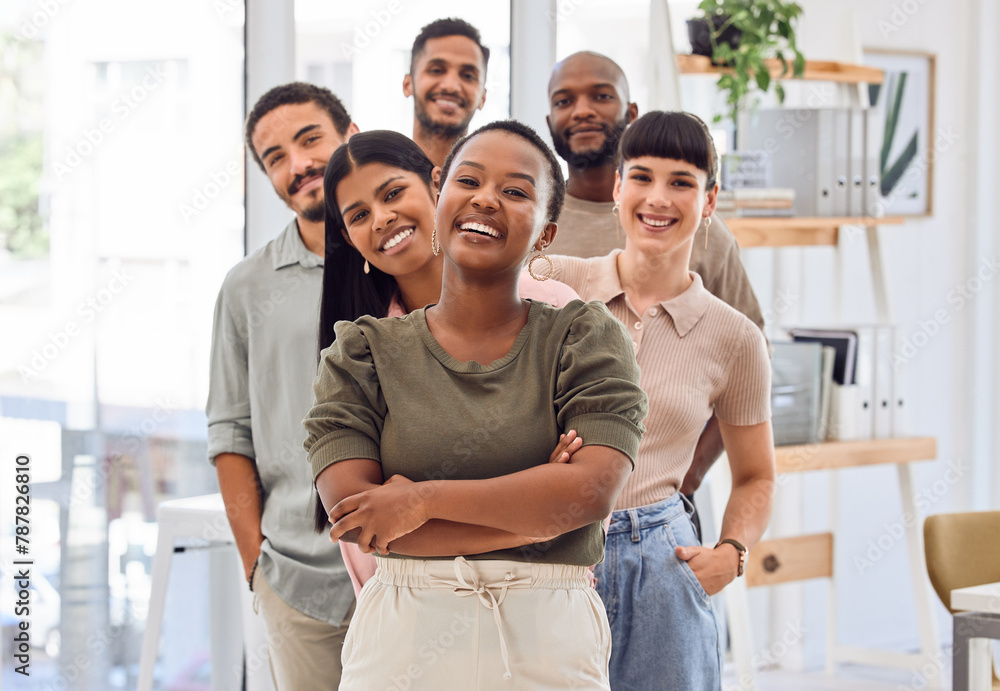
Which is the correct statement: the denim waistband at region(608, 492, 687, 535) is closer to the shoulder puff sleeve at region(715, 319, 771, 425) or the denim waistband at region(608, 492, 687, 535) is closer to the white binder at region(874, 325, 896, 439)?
the shoulder puff sleeve at region(715, 319, 771, 425)

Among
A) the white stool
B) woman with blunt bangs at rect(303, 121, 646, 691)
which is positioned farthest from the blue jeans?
the white stool

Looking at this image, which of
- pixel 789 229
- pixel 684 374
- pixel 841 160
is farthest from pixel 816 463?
pixel 684 374

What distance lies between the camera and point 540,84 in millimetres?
3256

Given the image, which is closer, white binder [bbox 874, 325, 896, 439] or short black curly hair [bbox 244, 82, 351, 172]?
short black curly hair [bbox 244, 82, 351, 172]

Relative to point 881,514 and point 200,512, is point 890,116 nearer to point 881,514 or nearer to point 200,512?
point 881,514

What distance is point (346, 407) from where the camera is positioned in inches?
43.5

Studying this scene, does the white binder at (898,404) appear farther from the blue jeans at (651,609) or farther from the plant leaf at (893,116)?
the blue jeans at (651,609)

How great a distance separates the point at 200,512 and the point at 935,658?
8.09ft

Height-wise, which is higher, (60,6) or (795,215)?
(60,6)

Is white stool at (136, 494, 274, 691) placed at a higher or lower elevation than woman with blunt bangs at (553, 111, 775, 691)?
lower

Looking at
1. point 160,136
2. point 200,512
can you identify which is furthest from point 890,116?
point 200,512

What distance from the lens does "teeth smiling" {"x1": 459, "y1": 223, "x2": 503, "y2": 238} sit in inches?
44.7

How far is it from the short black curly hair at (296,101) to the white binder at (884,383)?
211 cm

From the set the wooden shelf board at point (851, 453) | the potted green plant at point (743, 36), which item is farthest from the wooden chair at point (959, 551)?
the potted green plant at point (743, 36)
